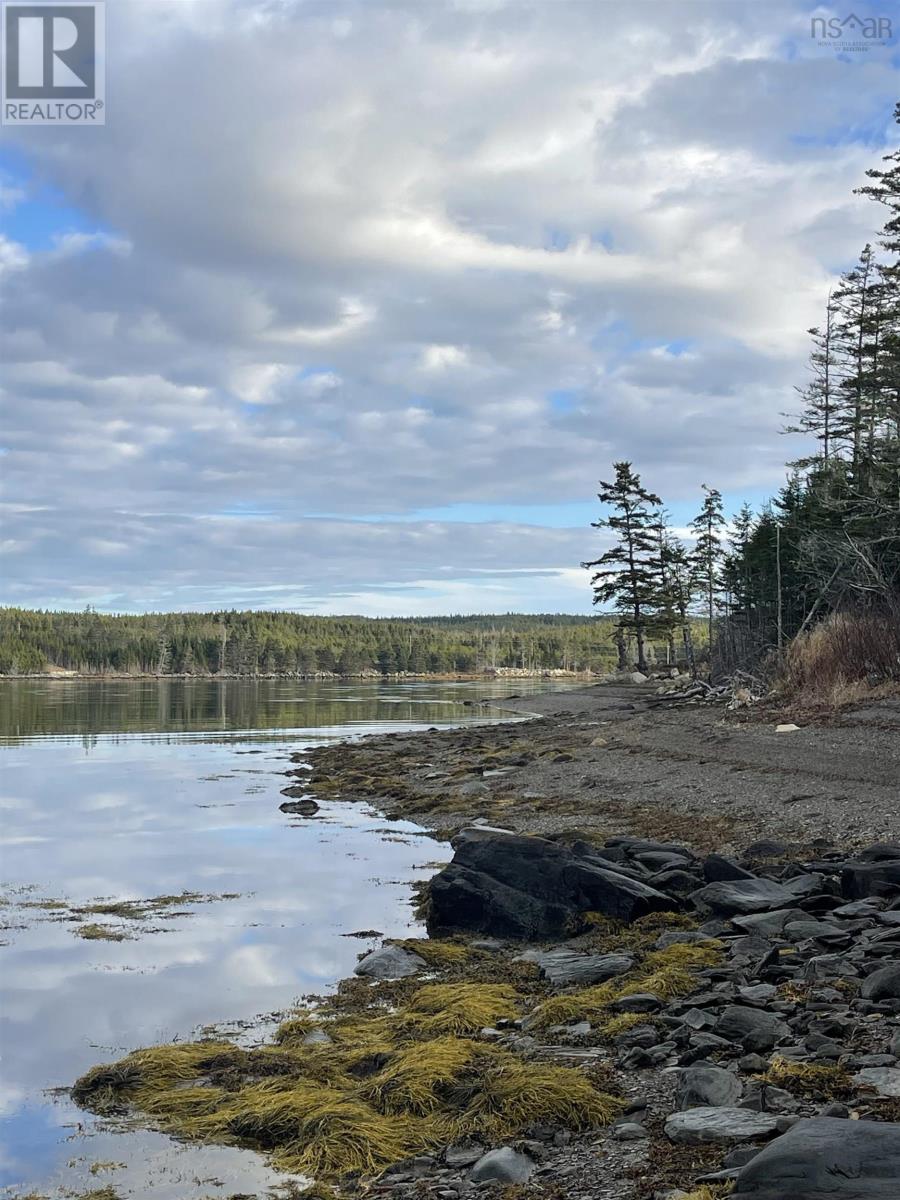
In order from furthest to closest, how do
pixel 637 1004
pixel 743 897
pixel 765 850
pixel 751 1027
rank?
1. pixel 765 850
2. pixel 743 897
3. pixel 637 1004
4. pixel 751 1027

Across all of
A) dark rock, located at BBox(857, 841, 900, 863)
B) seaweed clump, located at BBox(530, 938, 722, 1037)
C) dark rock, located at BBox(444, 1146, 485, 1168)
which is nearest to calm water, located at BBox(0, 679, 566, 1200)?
dark rock, located at BBox(444, 1146, 485, 1168)

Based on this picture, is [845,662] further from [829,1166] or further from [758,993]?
[829,1166]

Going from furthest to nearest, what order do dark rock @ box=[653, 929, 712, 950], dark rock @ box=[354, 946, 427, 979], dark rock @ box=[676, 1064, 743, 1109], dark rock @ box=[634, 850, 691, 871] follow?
dark rock @ box=[634, 850, 691, 871], dark rock @ box=[354, 946, 427, 979], dark rock @ box=[653, 929, 712, 950], dark rock @ box=[676, 1064, 743, 1109]

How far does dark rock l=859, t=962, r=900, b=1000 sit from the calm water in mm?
4200

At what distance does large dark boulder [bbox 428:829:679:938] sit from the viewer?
11688 millimetres

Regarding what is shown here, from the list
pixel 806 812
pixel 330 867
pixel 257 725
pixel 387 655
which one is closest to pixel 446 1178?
pixel 330 867

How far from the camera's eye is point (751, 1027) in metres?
7.02

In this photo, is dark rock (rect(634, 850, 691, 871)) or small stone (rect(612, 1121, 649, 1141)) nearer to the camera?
small stone (rect(612, 1121, 649, 1141))

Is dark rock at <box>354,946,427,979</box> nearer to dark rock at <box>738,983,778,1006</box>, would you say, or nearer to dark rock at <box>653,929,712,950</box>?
dark rock at <box>653,929,712,950</box>

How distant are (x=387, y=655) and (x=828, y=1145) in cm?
19388

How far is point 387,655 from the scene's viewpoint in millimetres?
197750

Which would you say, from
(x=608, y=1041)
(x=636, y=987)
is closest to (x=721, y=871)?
(x=636, y=987)

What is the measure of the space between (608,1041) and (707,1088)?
175 centimetres

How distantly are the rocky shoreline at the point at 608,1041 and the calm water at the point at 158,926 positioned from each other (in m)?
0.51
